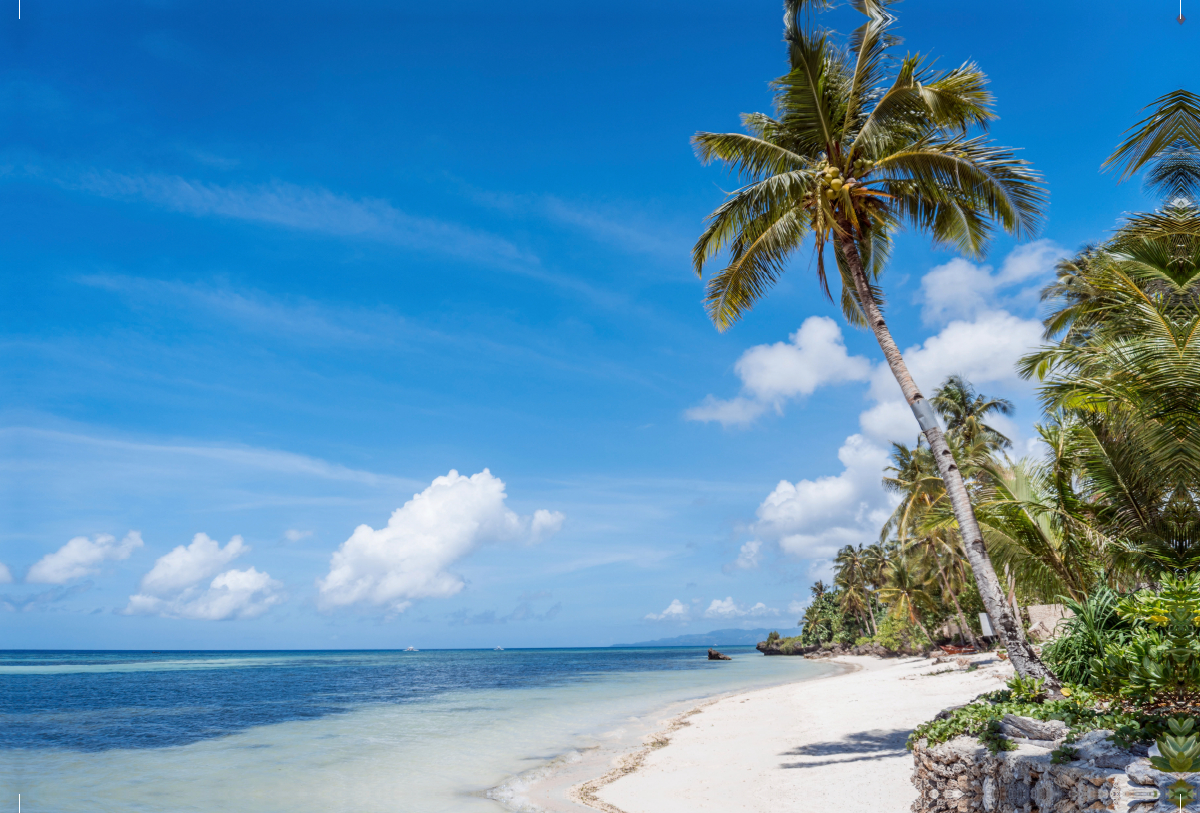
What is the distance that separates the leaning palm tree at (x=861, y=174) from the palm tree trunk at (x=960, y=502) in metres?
0.02

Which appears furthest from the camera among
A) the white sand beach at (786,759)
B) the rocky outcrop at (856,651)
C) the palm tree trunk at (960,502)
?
the rocky outcrop at (856,651)

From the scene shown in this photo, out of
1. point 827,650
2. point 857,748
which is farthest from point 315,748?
point 827,650

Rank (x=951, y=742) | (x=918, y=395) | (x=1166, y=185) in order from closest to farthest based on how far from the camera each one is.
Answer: (x=951, y=742) → (x=1166, y=185) → (x=918, y=395)

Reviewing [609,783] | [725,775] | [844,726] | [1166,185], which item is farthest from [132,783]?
[1166,185]

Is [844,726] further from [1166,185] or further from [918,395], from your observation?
[1166,185]

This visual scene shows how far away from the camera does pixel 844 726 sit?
15.1 meters

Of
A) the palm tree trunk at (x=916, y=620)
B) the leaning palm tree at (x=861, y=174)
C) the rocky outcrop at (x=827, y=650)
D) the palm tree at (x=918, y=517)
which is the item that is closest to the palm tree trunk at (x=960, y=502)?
the leaning palm tree at (x=861, y=174)

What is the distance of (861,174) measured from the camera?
994 cm

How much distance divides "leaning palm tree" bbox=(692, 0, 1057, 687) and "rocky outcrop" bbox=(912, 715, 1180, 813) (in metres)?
2.35

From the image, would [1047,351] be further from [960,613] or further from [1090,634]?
[960,613]

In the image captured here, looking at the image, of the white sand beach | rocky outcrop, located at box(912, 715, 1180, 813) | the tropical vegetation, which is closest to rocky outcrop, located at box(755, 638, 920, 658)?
the white sand beach

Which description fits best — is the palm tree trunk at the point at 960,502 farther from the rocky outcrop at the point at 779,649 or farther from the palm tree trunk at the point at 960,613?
the rocky outcrop at the point at 779,649

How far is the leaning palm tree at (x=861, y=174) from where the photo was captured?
8984 mm

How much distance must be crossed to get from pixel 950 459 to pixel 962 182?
12.9 feet
